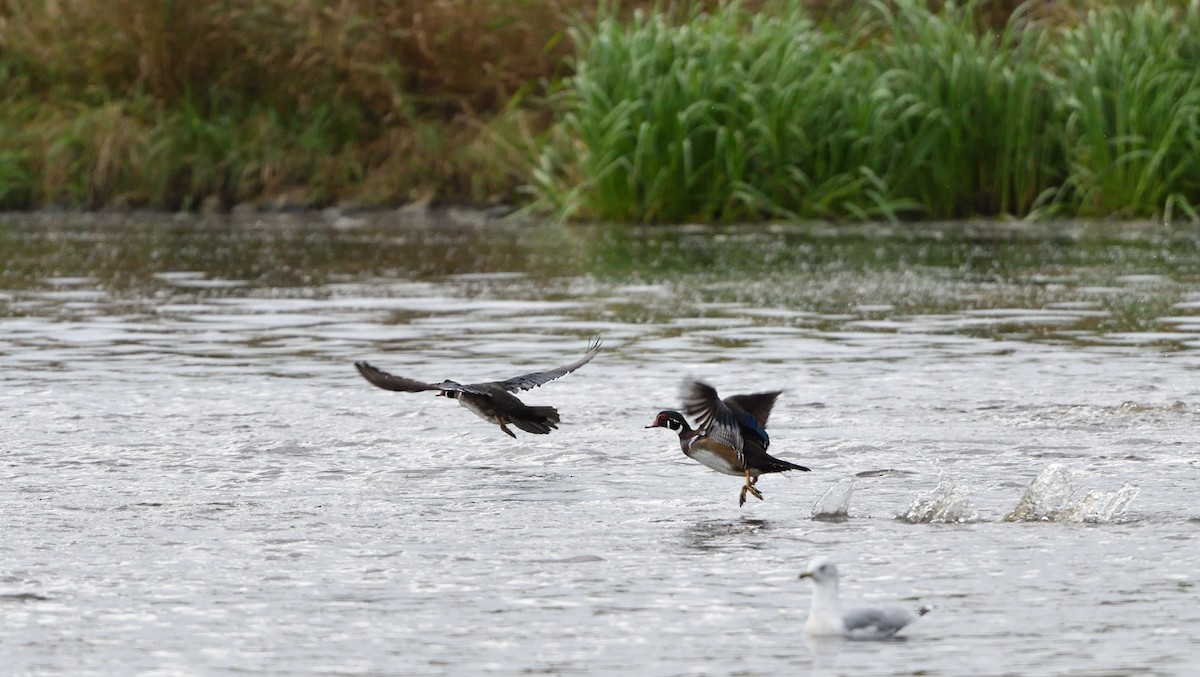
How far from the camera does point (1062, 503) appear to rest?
21.1 feet

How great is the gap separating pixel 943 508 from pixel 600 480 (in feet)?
4.38

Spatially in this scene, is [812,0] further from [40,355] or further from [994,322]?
[40,355]

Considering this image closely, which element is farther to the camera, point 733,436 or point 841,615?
point 733,436

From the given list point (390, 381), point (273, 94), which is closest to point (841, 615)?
point (390, 381)

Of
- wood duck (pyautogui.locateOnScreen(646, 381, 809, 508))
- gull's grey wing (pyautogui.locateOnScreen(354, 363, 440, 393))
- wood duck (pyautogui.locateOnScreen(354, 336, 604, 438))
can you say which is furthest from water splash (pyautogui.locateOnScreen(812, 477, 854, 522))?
gull's grey wing (pyautogui.locateOnScreen(354, 363, 440, 393))

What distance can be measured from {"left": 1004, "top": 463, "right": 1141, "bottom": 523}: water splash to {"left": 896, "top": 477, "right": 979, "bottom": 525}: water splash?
0.47 feet

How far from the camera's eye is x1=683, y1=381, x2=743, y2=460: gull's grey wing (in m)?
6.58

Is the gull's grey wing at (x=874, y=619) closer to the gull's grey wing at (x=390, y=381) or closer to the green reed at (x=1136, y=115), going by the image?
the gull's grey wing at (x=390, y=381)

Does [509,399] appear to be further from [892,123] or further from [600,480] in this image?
[892,123]

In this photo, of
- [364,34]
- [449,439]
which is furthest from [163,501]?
[364,34]

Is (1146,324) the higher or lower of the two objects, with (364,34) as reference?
lower

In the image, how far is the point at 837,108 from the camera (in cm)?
1922

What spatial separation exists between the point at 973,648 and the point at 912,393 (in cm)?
444

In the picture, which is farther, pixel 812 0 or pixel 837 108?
pixel 812 0
